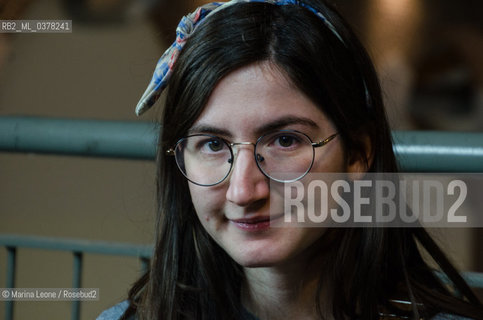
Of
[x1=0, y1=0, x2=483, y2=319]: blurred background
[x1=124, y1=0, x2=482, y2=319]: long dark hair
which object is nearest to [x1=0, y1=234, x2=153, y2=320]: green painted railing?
[x1=124, y1=0, x2=482, y2=319]: long dark hair

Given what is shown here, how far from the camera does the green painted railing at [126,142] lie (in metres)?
1.46

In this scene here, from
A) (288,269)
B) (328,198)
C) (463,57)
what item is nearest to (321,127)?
(328,198)

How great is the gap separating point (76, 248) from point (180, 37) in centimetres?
55

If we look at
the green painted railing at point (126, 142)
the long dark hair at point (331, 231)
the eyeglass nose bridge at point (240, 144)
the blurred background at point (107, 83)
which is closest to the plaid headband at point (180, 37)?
the long dark hair at point (331, 231)

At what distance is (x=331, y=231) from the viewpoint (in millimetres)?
1324

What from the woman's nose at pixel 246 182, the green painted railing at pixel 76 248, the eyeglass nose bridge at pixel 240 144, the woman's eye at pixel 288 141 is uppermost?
the woman's eye at pixel 288 141

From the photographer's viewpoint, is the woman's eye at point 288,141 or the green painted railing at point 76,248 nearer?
the woman's eye at point 288,141

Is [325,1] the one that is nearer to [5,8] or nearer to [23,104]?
[5,8]

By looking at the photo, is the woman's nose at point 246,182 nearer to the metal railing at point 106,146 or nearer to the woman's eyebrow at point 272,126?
the woman's eyebrow at point 272,126

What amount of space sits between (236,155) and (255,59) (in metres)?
0.16

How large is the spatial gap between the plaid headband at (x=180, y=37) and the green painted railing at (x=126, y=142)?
5.1 inches

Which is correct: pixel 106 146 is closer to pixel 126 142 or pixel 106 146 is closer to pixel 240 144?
pixel 126 142

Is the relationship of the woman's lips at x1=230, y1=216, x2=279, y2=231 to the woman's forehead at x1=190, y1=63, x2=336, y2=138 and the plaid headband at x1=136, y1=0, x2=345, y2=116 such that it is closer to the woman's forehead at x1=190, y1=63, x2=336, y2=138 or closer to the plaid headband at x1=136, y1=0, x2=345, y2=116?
the woman's forehead at x1=190, y1=63, x2=336, y2=138

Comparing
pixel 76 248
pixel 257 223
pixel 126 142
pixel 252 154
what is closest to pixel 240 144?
Answer: pixel 252 154
